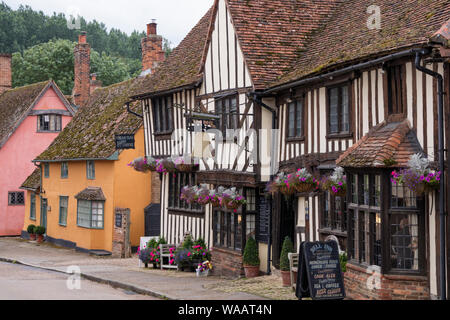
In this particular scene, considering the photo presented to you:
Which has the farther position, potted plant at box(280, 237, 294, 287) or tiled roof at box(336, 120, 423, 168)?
potted plant at box(280, 237, 294, 287)

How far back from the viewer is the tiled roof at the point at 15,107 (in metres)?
39.9

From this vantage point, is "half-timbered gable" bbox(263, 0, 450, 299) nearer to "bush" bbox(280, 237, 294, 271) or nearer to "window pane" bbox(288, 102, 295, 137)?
"window pane" bbox(288, 102, 295, 137)

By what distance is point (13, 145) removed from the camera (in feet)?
131

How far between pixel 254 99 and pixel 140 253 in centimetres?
838

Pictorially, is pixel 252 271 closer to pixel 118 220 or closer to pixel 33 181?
pixel 118 220

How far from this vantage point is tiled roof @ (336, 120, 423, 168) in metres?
12.7

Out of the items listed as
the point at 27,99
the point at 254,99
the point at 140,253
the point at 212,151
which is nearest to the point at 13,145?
the point at 27,99

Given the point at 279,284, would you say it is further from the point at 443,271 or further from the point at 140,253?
the point at 140,253

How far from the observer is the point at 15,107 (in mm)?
41875

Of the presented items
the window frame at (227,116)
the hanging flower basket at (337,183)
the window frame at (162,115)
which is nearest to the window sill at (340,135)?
the hanging flower basket at (337,183)

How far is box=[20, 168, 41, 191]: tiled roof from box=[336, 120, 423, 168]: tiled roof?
87.5 ft

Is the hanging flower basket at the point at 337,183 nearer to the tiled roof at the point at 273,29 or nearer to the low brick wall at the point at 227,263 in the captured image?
the tiled roof at the point at 273,29

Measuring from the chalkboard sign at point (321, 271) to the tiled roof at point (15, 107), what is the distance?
2910 cm

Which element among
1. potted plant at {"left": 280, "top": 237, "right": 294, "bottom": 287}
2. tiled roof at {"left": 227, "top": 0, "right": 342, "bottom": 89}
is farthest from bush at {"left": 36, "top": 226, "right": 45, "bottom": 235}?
potted plant at {"left": 280, "top": 237, "right": 294, "bottom": 287}
